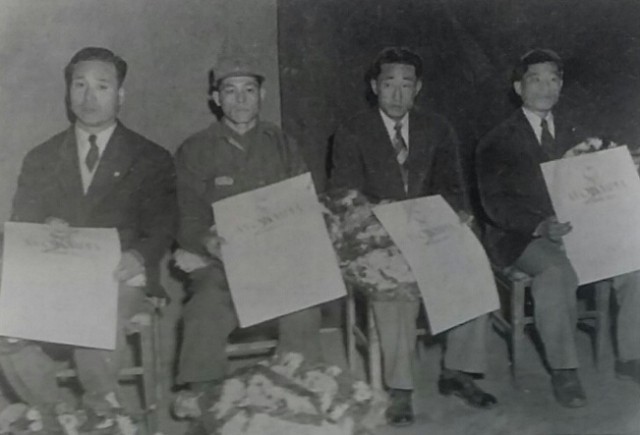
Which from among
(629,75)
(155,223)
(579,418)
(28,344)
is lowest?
(579,418)

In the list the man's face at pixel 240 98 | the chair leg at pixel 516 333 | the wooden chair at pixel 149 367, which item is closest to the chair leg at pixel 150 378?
the wooden chair at pixel 149 367

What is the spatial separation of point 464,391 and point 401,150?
378 millimetres

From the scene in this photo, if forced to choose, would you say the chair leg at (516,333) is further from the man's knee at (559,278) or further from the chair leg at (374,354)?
the chair leg at (374,354)

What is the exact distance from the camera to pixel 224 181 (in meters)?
1.25

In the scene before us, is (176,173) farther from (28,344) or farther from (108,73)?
(28,344)

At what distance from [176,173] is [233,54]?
7.3 inches

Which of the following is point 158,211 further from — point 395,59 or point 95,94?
point 395,59

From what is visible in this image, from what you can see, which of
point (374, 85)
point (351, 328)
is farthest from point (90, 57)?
point (351, 328)

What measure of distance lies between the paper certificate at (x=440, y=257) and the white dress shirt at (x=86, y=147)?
397 mm

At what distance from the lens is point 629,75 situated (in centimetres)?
134

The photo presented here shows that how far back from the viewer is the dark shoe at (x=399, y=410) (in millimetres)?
1300

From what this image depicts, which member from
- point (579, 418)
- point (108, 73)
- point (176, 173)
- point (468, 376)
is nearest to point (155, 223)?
point (176, 173)

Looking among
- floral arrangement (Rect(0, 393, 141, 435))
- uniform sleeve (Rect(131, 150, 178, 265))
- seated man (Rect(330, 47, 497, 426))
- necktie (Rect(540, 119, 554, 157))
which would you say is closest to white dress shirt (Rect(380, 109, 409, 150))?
seated man (Rect(330, 47, 497, 426))

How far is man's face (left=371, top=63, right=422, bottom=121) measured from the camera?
4.23 feet
